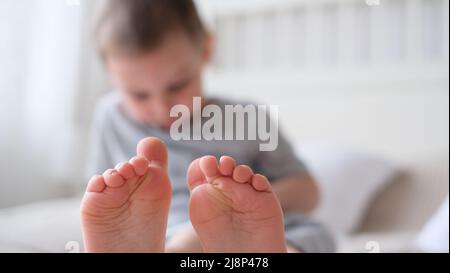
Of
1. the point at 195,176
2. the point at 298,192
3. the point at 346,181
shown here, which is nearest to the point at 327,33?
the point at 346,181

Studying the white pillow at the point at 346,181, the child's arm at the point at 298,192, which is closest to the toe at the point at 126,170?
the child's arm at the point at 298,192

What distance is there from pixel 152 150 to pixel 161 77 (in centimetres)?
25

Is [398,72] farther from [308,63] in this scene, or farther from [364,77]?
[308,63]

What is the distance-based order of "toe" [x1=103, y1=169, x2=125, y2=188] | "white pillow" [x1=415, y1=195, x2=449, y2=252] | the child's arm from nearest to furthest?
"toe" [x1=103, y1=169, x2=125, y2=188], "white pillow" [x1=415, y1=195, x2=449, y2=252], the child's arm

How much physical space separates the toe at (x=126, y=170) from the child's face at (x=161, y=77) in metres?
0.28

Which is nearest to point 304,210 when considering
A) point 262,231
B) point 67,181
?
point 262,231

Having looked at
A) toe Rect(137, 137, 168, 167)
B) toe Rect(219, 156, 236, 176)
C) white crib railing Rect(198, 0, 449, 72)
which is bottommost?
toe Rect(219, 156, 236, 176)

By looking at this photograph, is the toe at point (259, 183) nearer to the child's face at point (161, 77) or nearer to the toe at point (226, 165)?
the toe at point (226, 165)

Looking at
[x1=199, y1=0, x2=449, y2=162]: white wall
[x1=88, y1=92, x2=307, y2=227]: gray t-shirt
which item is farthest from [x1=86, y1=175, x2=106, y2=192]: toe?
[x1=199, y1=0, x2=449, y2=162]: white wall

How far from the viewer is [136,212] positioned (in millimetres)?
483

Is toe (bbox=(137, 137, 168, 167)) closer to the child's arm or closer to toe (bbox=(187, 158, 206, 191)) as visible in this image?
toe (bbox=(187, 158, 206, 191))

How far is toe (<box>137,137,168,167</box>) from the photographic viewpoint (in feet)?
1.58

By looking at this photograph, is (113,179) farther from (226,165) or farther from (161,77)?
(161,77)

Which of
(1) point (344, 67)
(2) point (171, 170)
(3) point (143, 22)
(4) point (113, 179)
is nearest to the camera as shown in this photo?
(4) point (113, 179)
